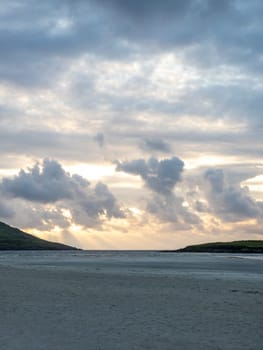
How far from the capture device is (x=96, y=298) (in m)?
28.4

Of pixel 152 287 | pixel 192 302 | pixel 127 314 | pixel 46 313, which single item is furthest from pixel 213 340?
pixel 152 287

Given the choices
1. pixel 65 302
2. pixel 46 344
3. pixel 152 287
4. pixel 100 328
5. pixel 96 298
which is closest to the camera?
pixel 46 344

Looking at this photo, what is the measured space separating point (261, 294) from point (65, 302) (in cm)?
1216

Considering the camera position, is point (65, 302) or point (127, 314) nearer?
point (127, 314)

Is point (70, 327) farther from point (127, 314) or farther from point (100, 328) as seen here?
point (127, 314)

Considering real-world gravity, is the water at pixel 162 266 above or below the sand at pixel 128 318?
above

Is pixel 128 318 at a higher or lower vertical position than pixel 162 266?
lower

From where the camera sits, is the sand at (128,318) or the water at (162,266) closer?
the sand at (128,318)

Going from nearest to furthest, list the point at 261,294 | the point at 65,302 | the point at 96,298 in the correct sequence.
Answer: the point at 65,302 → the point at 96,298 → the point at 261,294

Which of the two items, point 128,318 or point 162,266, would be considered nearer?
point 128,318

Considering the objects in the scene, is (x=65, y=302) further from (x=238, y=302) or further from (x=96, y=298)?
(x=238, y=302)

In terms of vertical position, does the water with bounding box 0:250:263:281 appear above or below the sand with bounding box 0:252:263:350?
above

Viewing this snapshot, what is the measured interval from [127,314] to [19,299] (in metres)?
6.69

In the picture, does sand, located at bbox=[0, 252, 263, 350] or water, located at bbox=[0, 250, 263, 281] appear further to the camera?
water, located at bbox=[0, 250, 263, 281]
